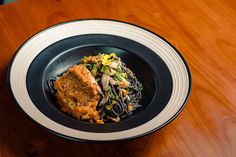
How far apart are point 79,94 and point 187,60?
46 centimetres

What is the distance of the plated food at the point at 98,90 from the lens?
44.3 inches

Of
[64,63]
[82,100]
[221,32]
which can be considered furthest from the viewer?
[221,32]

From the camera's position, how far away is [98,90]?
1148 mm

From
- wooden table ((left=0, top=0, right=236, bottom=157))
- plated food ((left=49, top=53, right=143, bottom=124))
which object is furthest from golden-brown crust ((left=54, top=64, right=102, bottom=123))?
wooden table ((left=0, top=0, right=236, bottom=157))

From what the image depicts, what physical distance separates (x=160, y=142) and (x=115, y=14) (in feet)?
2.16

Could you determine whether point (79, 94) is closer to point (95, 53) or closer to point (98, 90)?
point (98, 90)

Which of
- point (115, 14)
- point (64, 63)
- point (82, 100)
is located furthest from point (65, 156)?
point (115, 14)

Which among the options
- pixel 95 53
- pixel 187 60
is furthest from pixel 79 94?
pixel 187 60

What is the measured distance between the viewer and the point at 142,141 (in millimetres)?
1078

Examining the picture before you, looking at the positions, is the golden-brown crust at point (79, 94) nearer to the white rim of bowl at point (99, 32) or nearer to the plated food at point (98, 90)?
the plated food at point (98, 90)

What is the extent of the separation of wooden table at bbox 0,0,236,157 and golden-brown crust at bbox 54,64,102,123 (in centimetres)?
10

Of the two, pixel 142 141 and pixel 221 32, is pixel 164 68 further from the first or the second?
pixel 221 32

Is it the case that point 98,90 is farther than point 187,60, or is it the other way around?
point 187,60

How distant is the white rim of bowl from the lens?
3.14 ft
